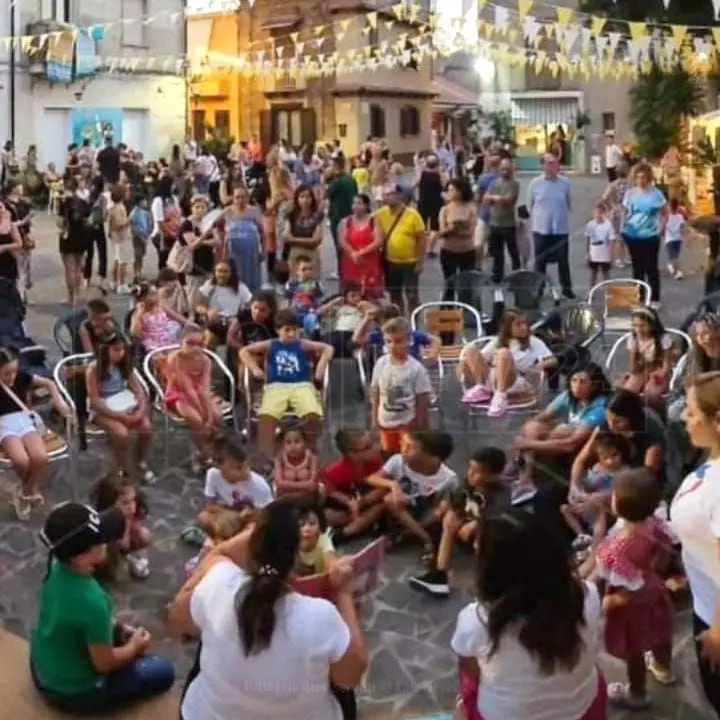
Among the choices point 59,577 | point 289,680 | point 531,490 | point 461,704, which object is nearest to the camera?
point 289,680

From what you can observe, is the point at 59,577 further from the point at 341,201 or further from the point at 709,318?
the point at 341,201

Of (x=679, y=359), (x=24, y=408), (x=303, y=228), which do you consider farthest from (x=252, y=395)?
(x=303, y=228)

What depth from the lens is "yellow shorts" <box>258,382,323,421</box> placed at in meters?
7.18

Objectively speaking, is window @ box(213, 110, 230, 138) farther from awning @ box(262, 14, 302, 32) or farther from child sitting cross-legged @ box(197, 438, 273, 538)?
child sitting cross-legged @ box(197, 438, 273, 538)

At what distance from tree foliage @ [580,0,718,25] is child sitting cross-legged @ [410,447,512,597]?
50.1ft

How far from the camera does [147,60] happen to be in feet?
96.4

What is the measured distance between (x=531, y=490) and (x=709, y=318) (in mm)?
1449

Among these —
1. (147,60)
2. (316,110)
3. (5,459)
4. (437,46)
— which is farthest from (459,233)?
(316,110)

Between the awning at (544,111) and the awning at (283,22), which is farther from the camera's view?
the awning at (544,111)

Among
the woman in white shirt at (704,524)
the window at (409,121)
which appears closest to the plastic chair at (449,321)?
the woman in white shirt at (704,524)

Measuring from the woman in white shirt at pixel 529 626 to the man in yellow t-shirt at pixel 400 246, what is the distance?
7.05m

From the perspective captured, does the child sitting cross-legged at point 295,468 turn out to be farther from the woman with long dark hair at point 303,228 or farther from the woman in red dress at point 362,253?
the woman with long dark hair at point 303,228

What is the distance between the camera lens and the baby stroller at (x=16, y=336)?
7.69 metres

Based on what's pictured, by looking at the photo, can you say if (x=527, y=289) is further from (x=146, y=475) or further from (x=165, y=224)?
(x=165, y=224)
